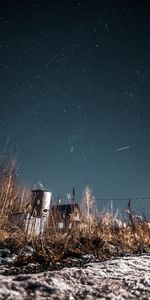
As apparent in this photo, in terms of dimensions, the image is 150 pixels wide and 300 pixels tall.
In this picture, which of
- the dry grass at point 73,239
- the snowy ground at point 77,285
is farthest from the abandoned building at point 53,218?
the snowy ground at point 77,285

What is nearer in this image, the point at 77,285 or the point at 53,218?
the point at 77,285

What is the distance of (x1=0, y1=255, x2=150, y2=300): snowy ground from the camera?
1.14 meters

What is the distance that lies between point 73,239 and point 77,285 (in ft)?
5.81

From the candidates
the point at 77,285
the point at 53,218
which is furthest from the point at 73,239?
the point at 77,285

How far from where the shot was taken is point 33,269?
5.74ft

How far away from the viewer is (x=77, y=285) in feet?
4.28

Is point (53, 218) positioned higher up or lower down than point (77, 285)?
higher up

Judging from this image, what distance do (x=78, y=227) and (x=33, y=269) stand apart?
6.28ft

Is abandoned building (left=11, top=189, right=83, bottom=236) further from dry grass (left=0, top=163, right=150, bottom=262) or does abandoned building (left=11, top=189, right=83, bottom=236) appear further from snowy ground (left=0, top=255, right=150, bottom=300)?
snowy ground (left=0, top=255, right=150, bottom=300)

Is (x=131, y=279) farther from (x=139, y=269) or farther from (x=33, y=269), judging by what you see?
(x=33, y=269)

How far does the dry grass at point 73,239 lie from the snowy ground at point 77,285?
31.0 inches

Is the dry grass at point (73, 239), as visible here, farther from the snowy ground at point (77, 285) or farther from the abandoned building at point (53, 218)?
the snowy ground at point (77, 285)

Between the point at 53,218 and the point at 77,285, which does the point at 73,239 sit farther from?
the point at 77,285

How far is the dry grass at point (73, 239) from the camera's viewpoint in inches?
97.7
